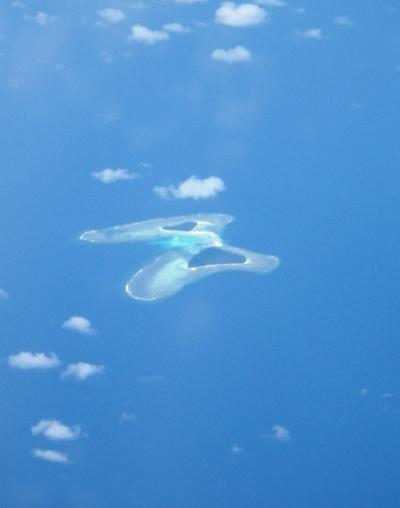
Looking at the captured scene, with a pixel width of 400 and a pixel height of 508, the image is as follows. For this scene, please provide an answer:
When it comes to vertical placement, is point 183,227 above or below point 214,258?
above

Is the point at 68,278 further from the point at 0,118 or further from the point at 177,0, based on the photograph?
the point at 177,0

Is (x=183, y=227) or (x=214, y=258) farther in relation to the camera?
(x=183, y=227)

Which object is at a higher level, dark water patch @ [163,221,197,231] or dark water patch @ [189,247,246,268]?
dark water patch @ [163,221,197,231]

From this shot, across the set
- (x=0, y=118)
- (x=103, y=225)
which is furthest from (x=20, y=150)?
(x=103, y=225)

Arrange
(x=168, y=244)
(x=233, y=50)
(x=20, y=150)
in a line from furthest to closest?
(x=233, y=50), (x=20, y=150), (x=168, y=244)

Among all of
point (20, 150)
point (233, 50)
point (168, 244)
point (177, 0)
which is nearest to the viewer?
point (168, 244)

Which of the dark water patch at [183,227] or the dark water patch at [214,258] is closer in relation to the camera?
the dark water patch at [214,258]

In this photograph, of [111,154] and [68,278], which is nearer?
[68,278]

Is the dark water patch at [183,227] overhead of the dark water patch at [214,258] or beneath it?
overhead

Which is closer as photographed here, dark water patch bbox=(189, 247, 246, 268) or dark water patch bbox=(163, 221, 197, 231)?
dark water patch bbox=(189, 247, 246, 268)

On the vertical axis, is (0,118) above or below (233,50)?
below

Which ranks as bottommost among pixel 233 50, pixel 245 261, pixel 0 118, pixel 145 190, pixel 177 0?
pixel 245 261
